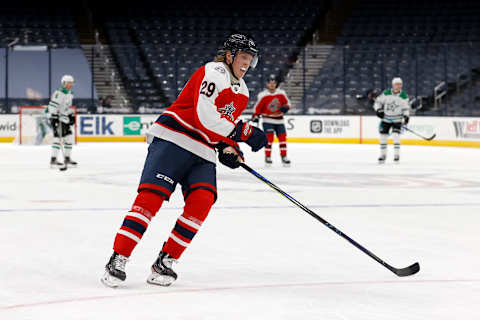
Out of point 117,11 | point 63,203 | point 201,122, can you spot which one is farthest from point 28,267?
point 117,11

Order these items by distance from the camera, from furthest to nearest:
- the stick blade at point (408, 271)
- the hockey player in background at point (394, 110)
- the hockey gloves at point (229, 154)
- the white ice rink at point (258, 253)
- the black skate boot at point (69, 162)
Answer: the hockey player in background at point (394, 110), the black skate boot at point (69, 162), the stick blade at point (408, 271), the hockey gloves at point (229, 154), the white ice rink at point (258, 253)

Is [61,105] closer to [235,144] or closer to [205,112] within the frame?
[235,144]

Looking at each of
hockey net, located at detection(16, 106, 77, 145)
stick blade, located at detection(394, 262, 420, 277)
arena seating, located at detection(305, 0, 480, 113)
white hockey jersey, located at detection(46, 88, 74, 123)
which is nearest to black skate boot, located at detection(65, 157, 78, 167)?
white hockey jersey, located at detection(46, 88, 74, 123)

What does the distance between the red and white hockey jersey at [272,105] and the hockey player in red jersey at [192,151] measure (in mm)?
8550

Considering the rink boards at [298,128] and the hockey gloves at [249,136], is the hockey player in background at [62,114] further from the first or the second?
the hockey gloves at [249,136]

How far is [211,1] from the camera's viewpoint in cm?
2458

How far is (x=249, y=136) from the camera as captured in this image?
3.39 meters

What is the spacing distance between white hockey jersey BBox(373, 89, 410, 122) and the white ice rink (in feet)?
12.7

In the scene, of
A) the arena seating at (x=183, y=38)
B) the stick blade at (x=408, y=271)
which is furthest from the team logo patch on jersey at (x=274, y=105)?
the stick blade at (x=408, y=271)

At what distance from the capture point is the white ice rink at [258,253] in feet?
9.57

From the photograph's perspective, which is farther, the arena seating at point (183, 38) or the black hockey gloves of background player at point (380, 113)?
the arena seating at point (183, 38)

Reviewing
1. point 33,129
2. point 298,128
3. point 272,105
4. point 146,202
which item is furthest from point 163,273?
point 298,128

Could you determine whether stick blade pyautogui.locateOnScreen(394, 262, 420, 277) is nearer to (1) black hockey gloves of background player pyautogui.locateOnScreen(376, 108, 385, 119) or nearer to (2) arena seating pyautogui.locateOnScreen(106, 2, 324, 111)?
(1) black hockey gloves of background player pyautogui.locateOnScreen(376, 108, 385, 119)

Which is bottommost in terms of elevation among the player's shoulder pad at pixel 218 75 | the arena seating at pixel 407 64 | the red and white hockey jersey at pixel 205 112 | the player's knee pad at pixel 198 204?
the player's knee pad at pixel 198 204
